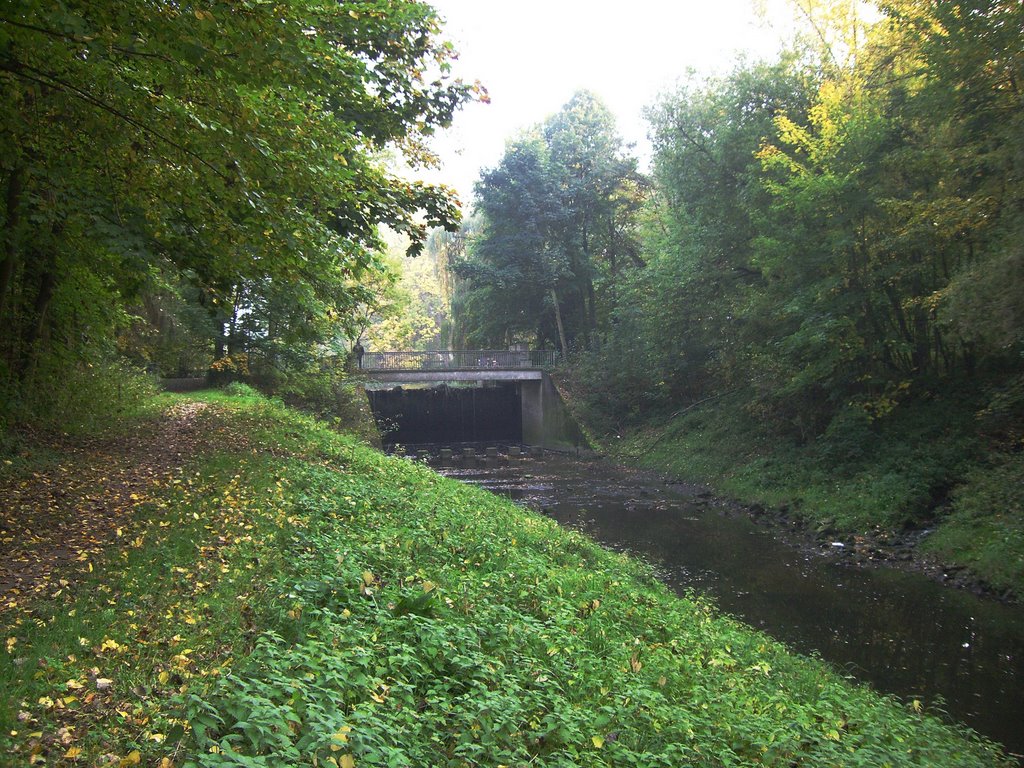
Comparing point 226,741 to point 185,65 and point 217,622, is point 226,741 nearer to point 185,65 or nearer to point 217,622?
point 217,622

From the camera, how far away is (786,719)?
20.0ft

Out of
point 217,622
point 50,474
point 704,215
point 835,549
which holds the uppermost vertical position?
point 704,215

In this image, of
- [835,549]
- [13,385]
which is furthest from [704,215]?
[13,385]

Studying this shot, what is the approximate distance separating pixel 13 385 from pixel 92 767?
9013mm

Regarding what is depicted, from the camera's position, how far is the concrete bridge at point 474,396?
3828 centimetres

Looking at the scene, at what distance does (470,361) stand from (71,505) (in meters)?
32.8

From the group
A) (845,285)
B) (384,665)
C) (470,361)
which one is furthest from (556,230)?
(384,665)

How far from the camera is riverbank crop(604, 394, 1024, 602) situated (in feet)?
45.3

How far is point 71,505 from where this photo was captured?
27.0ft

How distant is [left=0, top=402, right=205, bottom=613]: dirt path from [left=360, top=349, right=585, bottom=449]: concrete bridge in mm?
24828

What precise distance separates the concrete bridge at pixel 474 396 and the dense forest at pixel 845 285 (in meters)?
2.26

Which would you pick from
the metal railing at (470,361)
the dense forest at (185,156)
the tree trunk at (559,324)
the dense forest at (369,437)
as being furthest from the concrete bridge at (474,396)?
the dense forest at (185,156)

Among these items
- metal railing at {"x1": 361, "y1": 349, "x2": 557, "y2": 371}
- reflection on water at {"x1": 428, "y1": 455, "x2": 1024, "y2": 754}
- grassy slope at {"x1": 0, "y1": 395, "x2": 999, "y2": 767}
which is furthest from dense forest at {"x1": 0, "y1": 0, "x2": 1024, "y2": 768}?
metal railing at {"x1": 361, "y1": 349, "x2": 557, "y2": 371}

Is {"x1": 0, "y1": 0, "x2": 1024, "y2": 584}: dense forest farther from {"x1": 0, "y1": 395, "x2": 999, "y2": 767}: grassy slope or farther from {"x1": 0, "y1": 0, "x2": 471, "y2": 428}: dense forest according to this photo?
{"x1": 0, "y1": 395, "x2": 999, "y2": 767}: grassy slope
